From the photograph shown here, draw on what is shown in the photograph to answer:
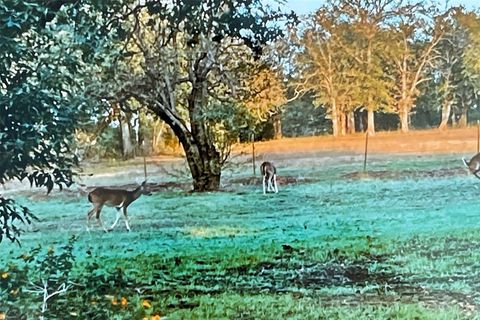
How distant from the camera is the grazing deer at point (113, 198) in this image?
154 centimetres

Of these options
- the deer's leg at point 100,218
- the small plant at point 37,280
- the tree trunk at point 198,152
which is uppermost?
the tree trunk at point 198,152

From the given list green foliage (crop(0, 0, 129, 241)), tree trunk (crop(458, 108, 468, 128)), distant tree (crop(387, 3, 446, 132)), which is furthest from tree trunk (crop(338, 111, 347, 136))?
green foliage (crop(0, 0, 129, 241))

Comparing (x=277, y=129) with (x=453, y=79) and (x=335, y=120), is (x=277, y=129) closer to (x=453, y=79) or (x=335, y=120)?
(x=335, y=120)

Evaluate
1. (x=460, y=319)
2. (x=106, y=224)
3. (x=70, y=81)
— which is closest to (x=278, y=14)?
(x=70, y=81)

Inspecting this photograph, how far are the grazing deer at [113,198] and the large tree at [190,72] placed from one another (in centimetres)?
14

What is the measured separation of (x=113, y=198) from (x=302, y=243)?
463mm

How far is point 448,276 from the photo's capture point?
5.03 ft

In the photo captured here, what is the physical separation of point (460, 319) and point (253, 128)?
25.8 inches

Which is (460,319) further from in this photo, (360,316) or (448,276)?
(360,316)

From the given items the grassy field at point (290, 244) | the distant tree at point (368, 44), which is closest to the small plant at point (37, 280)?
the grassy field at point (290, 244)

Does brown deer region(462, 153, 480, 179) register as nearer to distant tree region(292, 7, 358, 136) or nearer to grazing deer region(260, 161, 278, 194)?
distant tree region(292, 7, 358, 136)

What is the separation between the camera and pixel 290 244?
1558 mm

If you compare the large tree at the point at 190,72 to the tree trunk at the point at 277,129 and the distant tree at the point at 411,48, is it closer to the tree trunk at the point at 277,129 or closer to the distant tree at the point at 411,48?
the tree trunk at the point at 277,129

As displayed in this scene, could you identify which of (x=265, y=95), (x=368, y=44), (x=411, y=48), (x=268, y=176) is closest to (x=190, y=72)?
(x=265, y=95)
